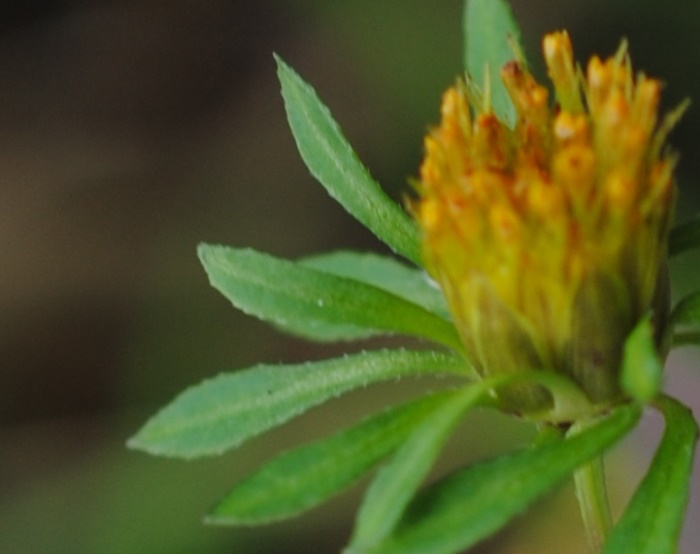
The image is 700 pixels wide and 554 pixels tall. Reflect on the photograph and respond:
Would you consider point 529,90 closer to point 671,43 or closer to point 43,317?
point 671,43

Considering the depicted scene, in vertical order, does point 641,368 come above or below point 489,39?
below

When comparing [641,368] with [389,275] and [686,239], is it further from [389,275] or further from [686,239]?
[389,275]

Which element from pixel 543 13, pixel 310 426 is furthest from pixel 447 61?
pixel 310 426

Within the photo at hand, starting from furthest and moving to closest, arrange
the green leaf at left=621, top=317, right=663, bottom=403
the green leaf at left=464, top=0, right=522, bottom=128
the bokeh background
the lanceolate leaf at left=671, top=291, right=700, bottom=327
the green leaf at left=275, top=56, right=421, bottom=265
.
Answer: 1. the bokeh background
2. the green leaf at left=464, top=0, right=522, bottom=128
3. the green leaf at left=275, top=56, right=421, bottom=265
4. the lanceolate leaf at left=671, top=291, right=700, bottom=327
5. the green leaf at left=621, top=317, right=663, bottom=403

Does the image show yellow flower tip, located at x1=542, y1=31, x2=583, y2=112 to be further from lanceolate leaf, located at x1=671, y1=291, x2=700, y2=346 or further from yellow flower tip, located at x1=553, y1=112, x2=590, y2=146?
lanceolate leaf, located at x1=671, y1=291, x2=700, y2=346

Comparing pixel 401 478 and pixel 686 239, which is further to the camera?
pixel 686 239

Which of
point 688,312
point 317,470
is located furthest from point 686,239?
point 317,470

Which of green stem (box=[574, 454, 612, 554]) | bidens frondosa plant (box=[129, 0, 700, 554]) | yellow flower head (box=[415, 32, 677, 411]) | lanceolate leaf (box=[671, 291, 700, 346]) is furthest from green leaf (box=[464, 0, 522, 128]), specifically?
green stem (box=[574, 454, 612, 554])
